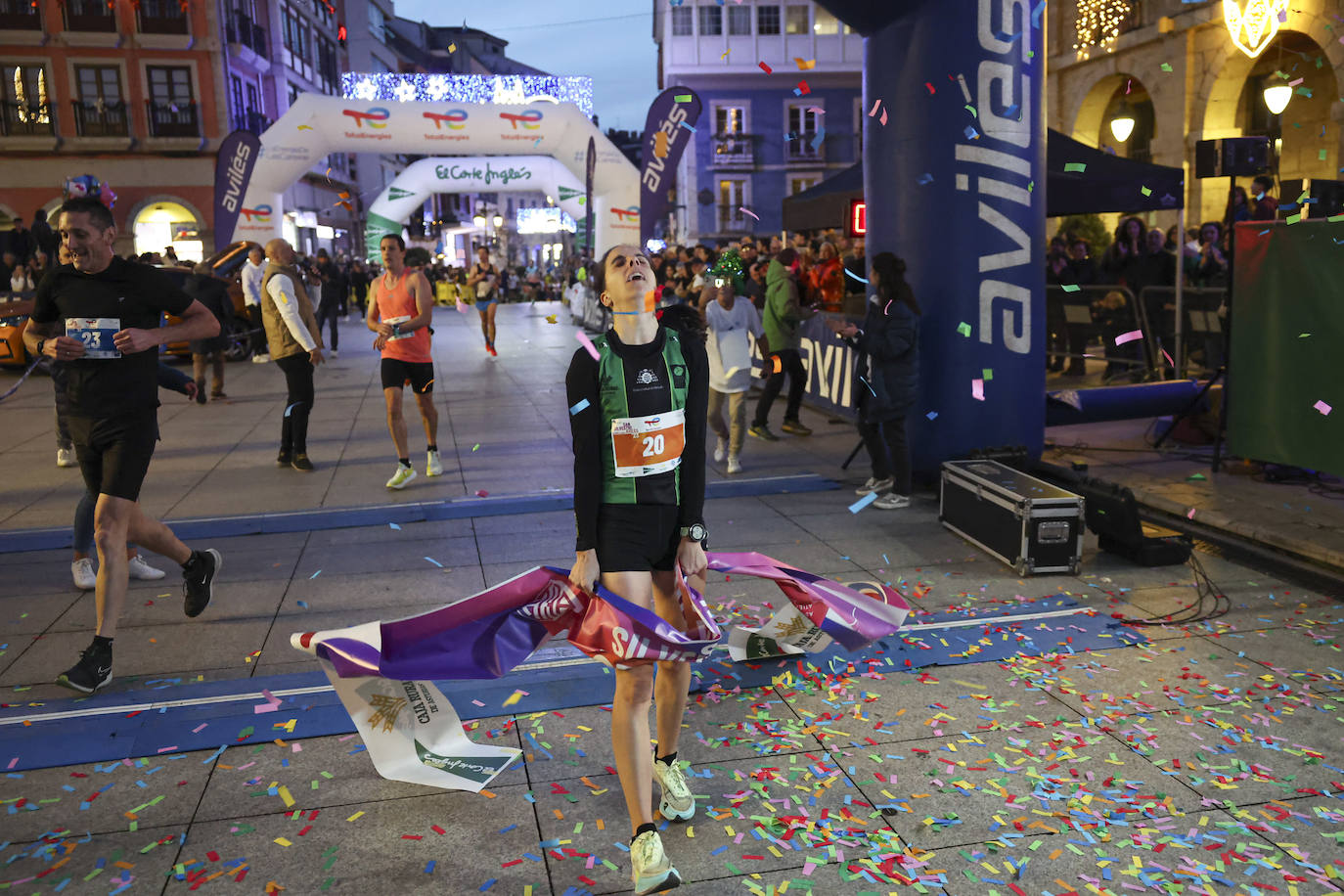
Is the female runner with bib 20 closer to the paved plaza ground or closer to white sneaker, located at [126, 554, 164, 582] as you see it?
the paved plaza ground

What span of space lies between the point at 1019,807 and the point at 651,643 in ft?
4.63

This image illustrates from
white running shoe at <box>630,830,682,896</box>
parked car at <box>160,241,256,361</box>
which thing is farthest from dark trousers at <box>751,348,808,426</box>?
parked car at <box>160,241,256,361</box>

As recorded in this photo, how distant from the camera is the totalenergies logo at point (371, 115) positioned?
21.7 metres

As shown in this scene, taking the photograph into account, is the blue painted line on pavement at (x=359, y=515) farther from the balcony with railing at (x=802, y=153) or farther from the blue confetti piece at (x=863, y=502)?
the balcony with railing at (x=802, y=153)

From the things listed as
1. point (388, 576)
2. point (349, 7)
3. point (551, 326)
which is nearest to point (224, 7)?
point (551, 326)

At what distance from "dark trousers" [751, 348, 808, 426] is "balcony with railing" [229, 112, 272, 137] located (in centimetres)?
3258

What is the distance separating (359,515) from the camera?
7891mm

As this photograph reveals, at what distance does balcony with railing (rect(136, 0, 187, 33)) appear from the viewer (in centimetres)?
3644

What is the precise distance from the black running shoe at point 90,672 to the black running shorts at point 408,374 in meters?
4.04

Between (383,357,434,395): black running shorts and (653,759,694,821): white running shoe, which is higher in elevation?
(383,357,434,395): black running shorts

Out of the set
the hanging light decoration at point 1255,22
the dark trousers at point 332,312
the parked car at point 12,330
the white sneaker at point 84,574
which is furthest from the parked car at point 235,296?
the hanging light decoration at point 1255,22

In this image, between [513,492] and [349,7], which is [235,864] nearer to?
[513,492]

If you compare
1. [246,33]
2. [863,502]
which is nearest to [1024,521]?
[863,502]

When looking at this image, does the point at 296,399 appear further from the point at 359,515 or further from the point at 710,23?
the point at 710,23
